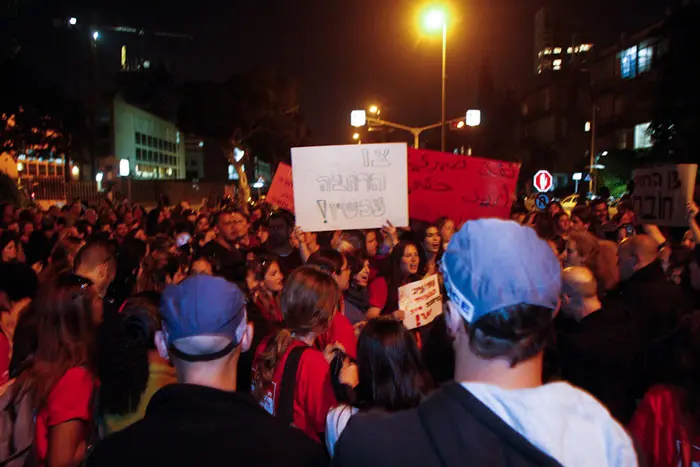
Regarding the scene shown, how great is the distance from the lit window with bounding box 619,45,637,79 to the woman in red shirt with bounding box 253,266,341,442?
214 feet

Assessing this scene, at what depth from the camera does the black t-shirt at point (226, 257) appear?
7.16 metres

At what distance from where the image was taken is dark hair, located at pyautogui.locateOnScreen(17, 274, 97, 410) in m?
2.97

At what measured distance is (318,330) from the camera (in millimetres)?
3623

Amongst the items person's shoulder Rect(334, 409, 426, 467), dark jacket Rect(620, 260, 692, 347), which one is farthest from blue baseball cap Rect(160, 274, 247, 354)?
dark jacket Rect(620, 260, 692, 347)

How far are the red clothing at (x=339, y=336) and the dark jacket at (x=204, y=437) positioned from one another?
2.07 metres

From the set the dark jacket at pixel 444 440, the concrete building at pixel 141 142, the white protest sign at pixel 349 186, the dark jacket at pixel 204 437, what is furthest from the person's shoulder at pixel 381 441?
the concrete building at pixel 141 142

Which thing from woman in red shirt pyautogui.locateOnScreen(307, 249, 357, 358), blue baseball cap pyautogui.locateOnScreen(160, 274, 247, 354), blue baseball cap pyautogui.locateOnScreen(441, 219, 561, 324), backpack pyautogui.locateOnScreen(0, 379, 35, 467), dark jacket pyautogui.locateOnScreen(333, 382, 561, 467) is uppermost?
blue baseball cap pyautogui.locateOnScreen(441, 219, 561, 324)

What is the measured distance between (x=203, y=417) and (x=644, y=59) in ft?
215

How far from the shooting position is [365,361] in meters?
3.39

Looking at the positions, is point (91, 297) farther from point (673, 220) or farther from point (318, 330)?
point (673, 220)

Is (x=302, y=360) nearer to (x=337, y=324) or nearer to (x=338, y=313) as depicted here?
(x=337, y=324)

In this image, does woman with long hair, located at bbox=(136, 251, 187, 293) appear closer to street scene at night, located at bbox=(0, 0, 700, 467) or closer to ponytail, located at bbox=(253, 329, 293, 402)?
street scene at night, located at bbox=(0, 0, 700, 467)

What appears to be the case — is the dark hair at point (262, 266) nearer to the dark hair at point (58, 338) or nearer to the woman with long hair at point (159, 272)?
the woman with long hair at point (159, 272)

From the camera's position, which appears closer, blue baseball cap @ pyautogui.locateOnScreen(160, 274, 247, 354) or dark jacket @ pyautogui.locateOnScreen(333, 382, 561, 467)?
dark jacket @ pyautogui.locateOnScreen(333, 382, 561, 467)
